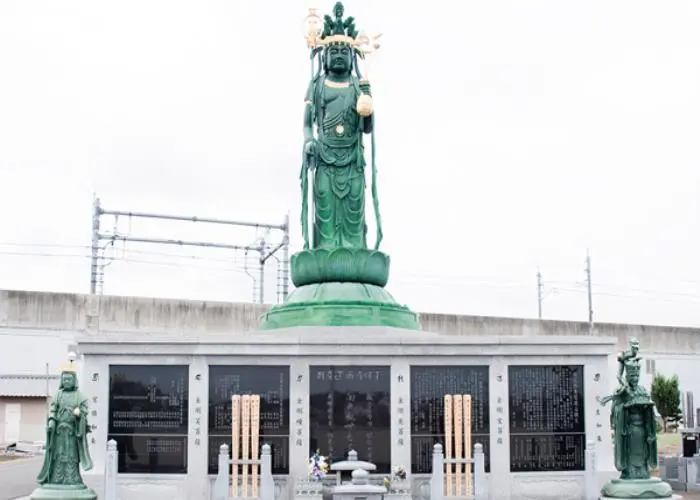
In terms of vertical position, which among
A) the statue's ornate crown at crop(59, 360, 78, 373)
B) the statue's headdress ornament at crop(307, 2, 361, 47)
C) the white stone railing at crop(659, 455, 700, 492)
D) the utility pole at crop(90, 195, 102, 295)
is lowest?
the white stone railing at crop(659, 455, 700, 492)

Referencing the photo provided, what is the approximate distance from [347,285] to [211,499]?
4371 mm

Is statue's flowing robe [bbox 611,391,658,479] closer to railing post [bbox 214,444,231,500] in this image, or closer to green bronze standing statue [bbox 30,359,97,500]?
railing post [bbox 214,444,231,500]

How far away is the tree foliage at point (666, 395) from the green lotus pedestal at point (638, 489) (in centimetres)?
2195

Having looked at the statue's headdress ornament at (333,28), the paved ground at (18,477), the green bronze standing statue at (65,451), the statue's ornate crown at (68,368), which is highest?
the statue's headdress ornament at (333,28)

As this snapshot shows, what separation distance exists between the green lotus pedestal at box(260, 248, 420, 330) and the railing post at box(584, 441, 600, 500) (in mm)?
3862

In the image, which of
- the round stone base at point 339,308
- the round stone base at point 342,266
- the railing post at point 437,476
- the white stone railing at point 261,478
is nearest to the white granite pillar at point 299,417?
the white stone railing at point 261,478

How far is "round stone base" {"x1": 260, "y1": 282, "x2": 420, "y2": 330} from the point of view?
56.9ft

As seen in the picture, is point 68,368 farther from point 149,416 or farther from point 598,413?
point 598,413

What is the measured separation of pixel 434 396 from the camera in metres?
16.3

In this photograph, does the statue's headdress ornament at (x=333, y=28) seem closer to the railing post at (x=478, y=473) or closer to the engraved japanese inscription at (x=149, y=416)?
the engraved japanese inscription at (x=149, y=416)

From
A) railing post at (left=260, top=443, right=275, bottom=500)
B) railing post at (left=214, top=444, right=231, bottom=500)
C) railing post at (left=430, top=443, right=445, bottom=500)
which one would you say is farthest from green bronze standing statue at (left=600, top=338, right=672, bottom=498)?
railing post at (left=214, top=444, right=231, bottom=500)

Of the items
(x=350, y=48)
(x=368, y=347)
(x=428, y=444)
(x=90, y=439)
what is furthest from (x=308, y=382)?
(x=350, y=48)

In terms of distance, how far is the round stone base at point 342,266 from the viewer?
18.0 meters

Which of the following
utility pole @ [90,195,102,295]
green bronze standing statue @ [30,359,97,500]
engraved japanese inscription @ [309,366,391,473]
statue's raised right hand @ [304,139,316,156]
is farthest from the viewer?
utility pole @ [90,195,102,295]
